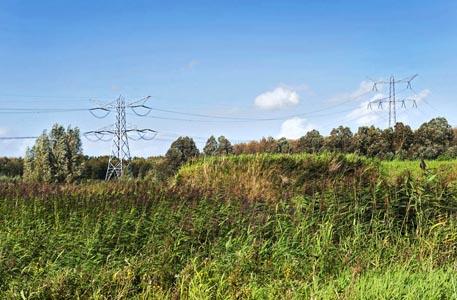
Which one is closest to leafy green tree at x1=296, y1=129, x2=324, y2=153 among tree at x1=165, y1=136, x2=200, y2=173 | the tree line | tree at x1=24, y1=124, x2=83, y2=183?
the tree line

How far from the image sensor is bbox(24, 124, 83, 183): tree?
158 feet

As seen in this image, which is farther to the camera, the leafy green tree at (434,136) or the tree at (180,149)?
the tree at (180,149)

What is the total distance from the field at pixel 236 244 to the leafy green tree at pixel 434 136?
3819cm

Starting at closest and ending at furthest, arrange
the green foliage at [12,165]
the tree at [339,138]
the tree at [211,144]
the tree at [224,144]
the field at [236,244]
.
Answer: the field at [236,244], the tree at [211,144], the tree at [224,144], the tree at [339,138], the green foliage at [12,165]

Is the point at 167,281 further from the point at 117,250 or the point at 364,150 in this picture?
the point at 364,150

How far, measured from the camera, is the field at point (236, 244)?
5160 mm

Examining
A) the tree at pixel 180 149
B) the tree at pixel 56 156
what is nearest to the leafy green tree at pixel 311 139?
the tree at pixel 180 149

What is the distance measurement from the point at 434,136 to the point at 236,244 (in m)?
45.3

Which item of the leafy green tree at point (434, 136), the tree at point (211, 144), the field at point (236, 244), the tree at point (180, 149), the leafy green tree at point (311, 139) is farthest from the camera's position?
the leafy green tree at point (311, 139)

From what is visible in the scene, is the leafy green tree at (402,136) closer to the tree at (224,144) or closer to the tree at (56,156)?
the tree at (224,144)

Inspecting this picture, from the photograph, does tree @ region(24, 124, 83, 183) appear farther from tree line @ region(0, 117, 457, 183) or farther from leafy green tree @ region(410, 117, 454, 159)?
leafy green tree @ region(410, 117, 454, 159)

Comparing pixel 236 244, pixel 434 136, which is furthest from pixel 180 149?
pixel 236 244

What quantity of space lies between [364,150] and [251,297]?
46.9 m

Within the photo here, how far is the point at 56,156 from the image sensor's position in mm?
50625
